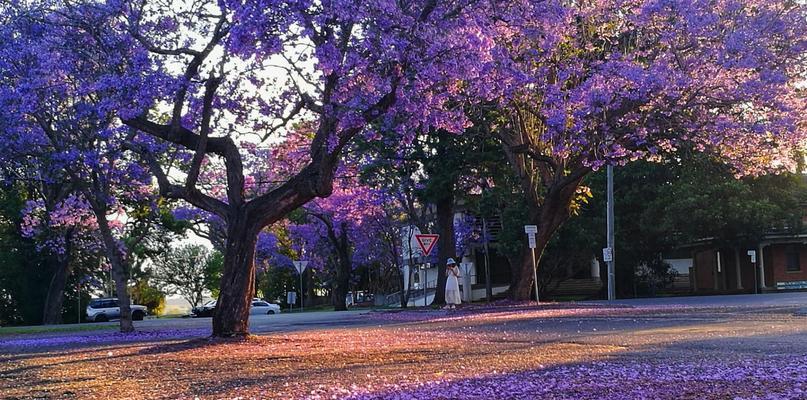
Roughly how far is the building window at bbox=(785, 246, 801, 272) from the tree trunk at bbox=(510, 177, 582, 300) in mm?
32989

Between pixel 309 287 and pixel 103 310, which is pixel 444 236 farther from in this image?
pixel 309 287

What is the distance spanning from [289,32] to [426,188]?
19.7 metres

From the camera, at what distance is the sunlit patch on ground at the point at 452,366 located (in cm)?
752

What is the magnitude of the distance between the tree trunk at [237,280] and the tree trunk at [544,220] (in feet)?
44.2

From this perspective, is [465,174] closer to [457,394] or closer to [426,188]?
[426,188]

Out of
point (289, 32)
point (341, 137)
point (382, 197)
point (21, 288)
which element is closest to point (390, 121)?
point (341, 137)

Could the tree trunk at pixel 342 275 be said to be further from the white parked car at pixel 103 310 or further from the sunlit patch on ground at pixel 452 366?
the sunlit patch on ground at pixel 452 366

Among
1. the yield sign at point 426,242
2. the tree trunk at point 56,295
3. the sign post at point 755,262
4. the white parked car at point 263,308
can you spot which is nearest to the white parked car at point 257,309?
the white parked car at point 263,308

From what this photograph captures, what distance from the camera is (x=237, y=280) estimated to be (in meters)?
14.5

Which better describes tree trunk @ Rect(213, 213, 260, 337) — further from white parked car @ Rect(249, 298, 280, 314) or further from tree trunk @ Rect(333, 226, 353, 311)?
white parked car @ Rect(249, 298, 280, 314)

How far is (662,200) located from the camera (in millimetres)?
45500

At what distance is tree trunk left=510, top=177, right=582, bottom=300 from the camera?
2677cm

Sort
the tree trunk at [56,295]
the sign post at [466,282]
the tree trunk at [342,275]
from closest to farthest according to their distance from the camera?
the tree trunk at [56,295], the tree trunk at [342,275], the sign post at [466,282]

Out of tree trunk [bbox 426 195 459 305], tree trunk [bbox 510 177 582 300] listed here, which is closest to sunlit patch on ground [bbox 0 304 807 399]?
tree trunk [bbox 510 177 582 300]
